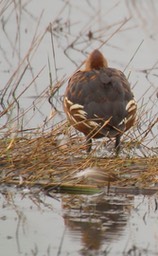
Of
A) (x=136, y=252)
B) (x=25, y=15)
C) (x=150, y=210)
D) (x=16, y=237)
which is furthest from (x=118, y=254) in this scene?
(x=25, y=15)

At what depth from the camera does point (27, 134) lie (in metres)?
9.87

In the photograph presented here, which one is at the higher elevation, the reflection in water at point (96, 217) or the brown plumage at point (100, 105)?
the brown plumage at point (100, 105)

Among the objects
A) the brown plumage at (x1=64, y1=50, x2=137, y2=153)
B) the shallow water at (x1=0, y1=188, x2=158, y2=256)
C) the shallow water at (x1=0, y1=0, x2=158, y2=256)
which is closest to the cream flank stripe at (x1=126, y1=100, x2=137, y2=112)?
the brown plumage at (x1=64, y1=50, x2=137, y2=153)

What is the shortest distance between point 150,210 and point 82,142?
200cm

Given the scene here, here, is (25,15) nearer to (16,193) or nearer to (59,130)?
(59,130)

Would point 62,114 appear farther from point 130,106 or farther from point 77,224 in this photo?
point 77,224

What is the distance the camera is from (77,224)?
25.2ft

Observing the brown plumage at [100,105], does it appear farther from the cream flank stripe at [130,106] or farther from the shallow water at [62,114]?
the shallow water at [62,114]

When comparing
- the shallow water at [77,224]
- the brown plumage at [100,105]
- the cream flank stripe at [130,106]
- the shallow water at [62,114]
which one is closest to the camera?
the shallow water at [77,224]

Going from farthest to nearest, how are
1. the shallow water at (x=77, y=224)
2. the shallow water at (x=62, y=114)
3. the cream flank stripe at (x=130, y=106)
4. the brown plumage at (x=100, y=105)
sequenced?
the cream flank stripe at (x=130, y=106) → the brown plumage at (x=100, y=105) → the shallow water at (x=62, y=114) → the shallow water at (x=77, y=224)

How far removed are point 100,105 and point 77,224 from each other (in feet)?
8.44

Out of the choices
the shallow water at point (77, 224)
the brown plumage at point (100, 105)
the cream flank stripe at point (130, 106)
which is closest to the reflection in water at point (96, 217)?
the shallow water at point (77, 224)

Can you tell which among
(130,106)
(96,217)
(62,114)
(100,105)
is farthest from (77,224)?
(62,114)

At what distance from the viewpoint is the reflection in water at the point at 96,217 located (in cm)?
733
